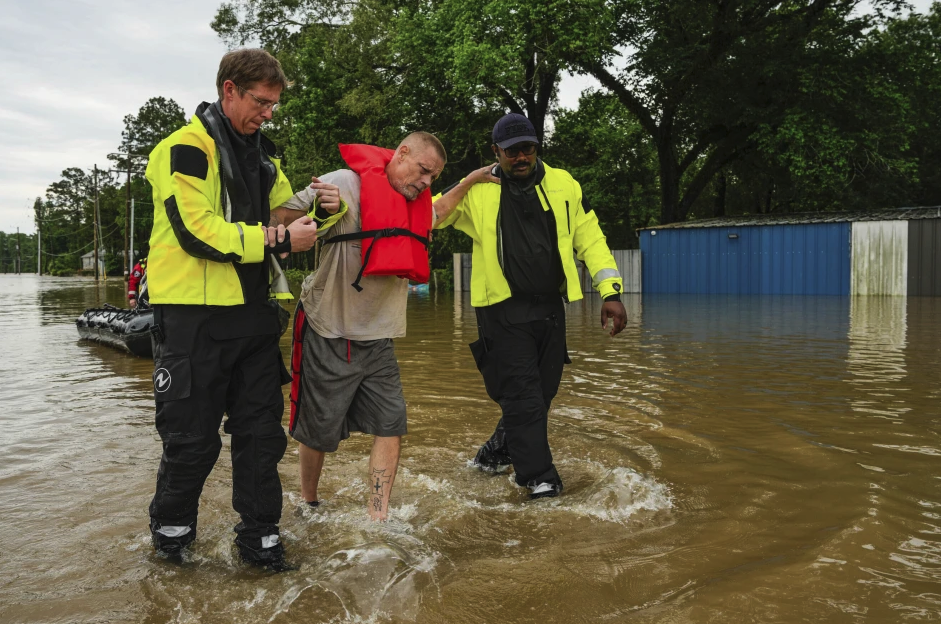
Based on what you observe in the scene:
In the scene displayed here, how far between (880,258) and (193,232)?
83.5ft

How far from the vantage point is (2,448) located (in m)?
5.33

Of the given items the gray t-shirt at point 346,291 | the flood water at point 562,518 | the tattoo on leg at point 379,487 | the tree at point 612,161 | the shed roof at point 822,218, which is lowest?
the flood water at point 562,518

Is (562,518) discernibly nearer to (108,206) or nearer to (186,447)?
(186,447)

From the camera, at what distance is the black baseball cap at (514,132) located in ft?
14.1

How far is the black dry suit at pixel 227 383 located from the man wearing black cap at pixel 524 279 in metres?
1.36

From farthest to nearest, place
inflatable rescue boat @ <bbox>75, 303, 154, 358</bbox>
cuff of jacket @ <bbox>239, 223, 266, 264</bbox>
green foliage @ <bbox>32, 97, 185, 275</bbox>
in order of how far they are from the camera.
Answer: green foliage @ <bbox>32, 97, 185, 275</bbox> < inflatable rescue boat @ <bbox>75, 303, 154, 358</bbox> < cuff of jacket @ <bbox>239, 223, 266, 264</bbox>

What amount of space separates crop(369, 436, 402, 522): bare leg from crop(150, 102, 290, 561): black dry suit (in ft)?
1.63

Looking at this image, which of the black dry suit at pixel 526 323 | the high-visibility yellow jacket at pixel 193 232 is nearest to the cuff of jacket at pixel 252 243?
the high-visibility yellow jacket at pixel 193 232

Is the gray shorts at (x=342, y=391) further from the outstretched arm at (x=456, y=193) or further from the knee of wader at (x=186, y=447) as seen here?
the outstretched arm at (x=456, y=193)

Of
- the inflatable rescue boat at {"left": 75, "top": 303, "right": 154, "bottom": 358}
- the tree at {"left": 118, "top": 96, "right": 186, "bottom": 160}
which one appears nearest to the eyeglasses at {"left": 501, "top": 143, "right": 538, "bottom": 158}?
the inflatable rescue boat at {"left": 75, "top": 303, "right": 154, "bottom": 358}

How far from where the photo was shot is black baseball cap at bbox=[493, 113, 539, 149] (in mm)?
4289

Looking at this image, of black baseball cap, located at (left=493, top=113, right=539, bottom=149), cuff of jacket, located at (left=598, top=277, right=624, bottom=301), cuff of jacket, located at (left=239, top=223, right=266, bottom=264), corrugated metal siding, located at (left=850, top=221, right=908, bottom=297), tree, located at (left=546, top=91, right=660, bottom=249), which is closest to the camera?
cuff of jacket, located at (left=239, top=223, right=266, bottom=264)

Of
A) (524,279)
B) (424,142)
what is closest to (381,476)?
(524,279)

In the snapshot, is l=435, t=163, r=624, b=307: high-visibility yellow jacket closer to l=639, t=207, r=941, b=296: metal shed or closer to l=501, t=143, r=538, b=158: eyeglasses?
l=501, t=143, r=538, b=158: eyeglasses
